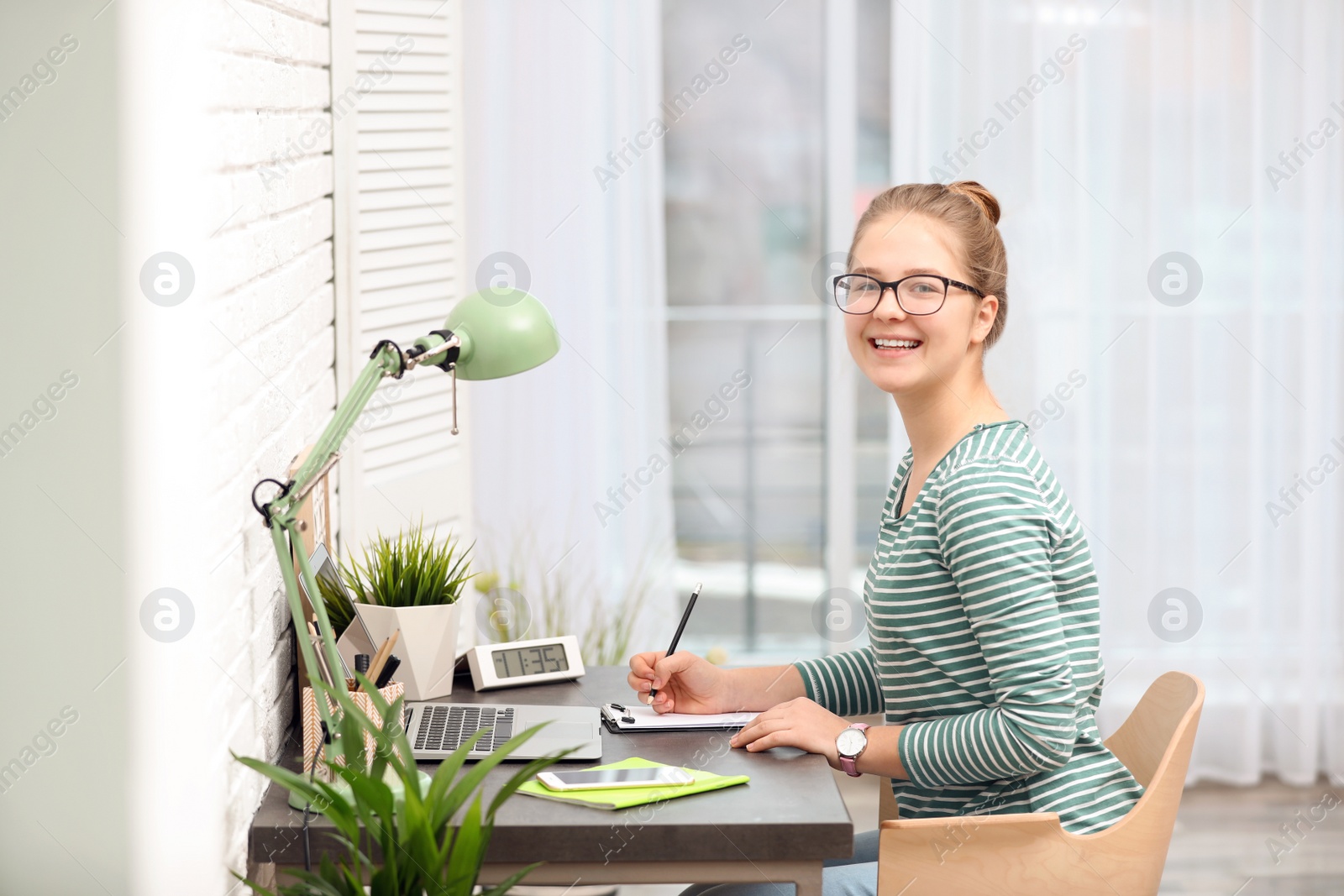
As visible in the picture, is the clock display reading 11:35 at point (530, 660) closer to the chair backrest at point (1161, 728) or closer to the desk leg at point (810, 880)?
the desk leg at point (810, 880)

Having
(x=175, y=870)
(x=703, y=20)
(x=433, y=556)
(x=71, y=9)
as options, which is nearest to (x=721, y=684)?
(x=433, y=556)

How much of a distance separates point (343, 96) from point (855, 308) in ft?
3.57

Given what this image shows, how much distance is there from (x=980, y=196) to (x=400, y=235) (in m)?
1.22

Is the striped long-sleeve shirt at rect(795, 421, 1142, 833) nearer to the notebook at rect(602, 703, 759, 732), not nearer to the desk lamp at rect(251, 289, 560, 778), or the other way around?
the notebook at rect(602, 703, 759, 732)

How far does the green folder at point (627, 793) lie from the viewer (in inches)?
57.1

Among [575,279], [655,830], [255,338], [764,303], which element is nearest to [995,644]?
[655,830]

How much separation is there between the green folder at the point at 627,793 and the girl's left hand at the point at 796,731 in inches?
4.1

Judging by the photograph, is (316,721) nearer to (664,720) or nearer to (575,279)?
(664,720)

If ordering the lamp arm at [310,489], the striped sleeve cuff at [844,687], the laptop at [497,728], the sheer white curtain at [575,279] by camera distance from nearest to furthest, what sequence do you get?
the lamp arm at [310,489] < the laptop at [497,728] < the striped sleeve cuff at [844,687] < the sheer white curtain at [575,279]

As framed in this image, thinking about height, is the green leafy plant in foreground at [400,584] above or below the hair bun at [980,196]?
below

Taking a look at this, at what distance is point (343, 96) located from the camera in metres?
2.29

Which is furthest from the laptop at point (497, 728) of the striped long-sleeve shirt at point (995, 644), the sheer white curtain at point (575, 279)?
the sheer white curtain at point (575, 279)

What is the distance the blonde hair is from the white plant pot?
30.2 inches

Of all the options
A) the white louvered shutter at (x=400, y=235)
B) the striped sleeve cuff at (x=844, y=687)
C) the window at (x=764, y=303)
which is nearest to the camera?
the striped sleeve cuff at (x=844, y=687)
